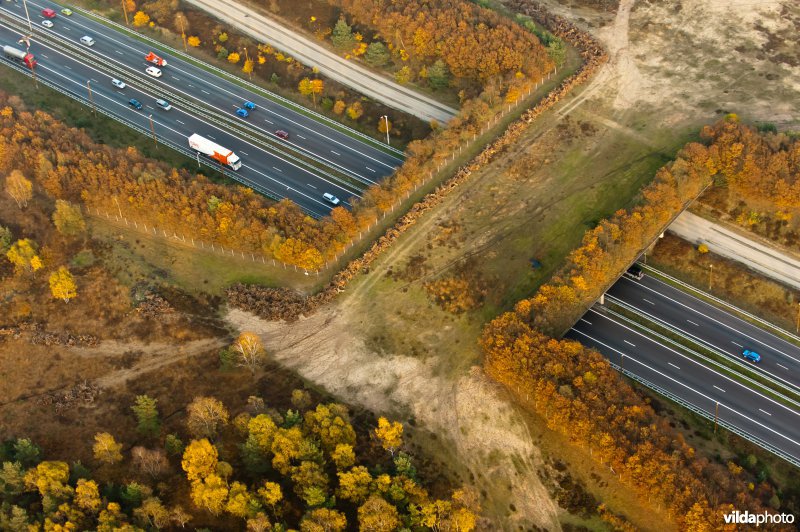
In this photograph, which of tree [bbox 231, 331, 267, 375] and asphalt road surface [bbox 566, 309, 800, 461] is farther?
tree [bbox 231, 331, 267, 375]

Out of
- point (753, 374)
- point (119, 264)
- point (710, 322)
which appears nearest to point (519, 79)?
point (710, 322)

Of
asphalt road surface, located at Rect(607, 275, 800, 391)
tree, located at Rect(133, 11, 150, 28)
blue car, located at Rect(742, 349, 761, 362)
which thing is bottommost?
blue car, located at Rect(742, 349, 761, 362)

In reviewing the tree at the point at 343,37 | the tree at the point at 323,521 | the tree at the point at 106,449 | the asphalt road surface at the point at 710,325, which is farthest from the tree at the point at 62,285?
the asphalt road surface at the point at 710,325

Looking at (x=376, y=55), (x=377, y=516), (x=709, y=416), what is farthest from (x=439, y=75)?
(x=377, y=516)

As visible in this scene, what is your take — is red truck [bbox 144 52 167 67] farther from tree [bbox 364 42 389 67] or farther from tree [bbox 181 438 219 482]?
tree [bbox 181 438 219 482]

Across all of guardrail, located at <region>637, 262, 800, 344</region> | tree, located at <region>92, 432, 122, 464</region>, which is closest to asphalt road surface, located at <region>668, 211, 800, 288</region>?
guardrail, located at <region>637, 262, 800, 344</region>

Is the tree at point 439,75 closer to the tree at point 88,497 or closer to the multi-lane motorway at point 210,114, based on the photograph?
the multi-lane motorway at point 210,114
